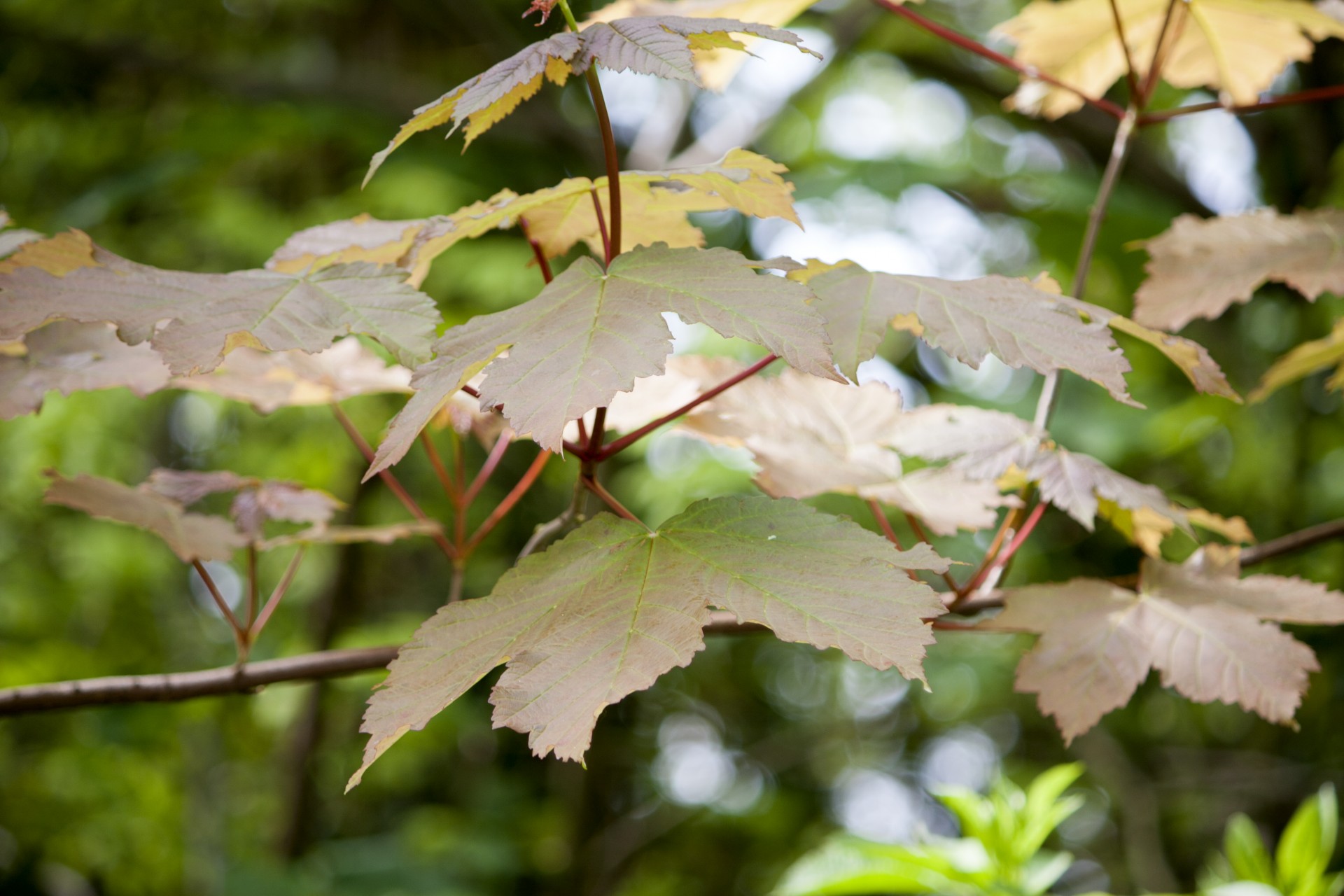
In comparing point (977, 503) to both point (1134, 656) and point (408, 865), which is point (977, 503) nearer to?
point (1134, 656)

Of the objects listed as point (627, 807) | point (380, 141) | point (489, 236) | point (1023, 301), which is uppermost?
point (1023, 301)

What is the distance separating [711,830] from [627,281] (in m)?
4.82

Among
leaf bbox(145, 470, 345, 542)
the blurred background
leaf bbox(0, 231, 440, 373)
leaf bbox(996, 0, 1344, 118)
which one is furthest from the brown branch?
the blurred background

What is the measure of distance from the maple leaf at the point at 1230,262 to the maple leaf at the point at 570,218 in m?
0.36

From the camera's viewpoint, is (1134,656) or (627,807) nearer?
(1134,656)

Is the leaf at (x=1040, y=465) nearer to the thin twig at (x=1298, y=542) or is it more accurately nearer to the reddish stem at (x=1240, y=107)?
the thin twig at (x=1298, y=542)

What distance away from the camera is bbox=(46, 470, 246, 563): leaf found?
2.43ft

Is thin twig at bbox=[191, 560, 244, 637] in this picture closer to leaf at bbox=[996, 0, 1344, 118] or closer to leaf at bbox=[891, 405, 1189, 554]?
leaf at bbox=[891, 405, 1189, 554]

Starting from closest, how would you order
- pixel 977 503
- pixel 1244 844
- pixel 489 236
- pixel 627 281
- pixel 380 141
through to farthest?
pixel 627 281 → pixel 977 503 → pixel 1244 844 → pixel 380 141 → pixel 489 236

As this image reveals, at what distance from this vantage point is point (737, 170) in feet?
1.88

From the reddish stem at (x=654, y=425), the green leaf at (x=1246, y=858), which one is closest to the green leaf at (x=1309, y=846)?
the green leaf at (x=1246, y=858)

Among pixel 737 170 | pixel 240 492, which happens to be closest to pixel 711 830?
pixel 240 492

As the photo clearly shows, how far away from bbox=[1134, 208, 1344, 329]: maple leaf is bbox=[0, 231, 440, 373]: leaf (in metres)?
0.59

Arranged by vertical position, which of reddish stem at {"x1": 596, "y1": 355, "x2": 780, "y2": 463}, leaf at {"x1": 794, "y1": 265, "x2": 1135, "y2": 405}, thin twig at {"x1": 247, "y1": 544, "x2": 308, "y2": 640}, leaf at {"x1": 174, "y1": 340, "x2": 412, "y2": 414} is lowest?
thin twig at {"x1": 247, "y1": 544, "x2": 308, "y2": 640}
